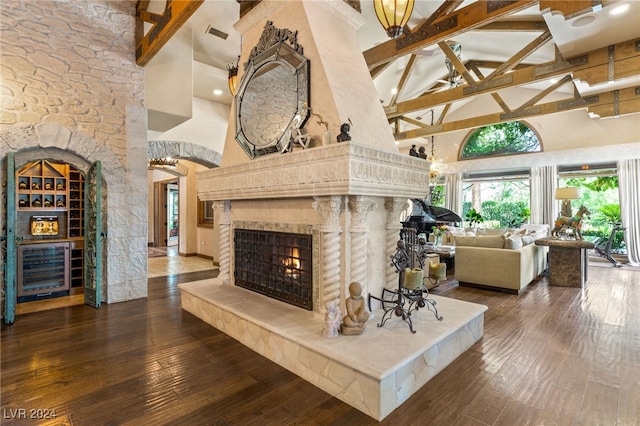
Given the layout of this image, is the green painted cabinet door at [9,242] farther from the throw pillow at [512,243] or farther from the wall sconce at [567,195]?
the wall sconce at [567,195]

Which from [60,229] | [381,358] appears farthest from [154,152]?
[381,358]

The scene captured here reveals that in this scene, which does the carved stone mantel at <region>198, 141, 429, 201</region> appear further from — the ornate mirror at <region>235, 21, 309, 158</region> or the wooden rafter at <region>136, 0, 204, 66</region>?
the wooden rafter at <region>136, 0, 204, 66</region>

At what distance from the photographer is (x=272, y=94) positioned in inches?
144

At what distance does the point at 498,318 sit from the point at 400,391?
2.45 m

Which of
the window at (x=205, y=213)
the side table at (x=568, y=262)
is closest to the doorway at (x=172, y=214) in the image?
the window at (x=205, y=213)

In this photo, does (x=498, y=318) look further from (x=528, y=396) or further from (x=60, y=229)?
(x=60, y=229)

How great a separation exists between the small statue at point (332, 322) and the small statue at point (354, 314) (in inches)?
2.8

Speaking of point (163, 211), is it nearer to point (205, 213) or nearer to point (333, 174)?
point (205, 213)

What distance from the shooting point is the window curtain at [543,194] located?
9312 mm

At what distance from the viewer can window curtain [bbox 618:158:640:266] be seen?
8023mm

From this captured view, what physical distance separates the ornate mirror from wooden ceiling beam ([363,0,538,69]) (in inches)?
77.0

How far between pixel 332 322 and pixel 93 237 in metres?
4.00

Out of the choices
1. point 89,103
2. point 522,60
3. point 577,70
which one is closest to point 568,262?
point 577,70

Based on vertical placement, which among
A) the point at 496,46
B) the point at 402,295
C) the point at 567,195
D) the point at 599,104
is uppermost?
the point at 496,46
